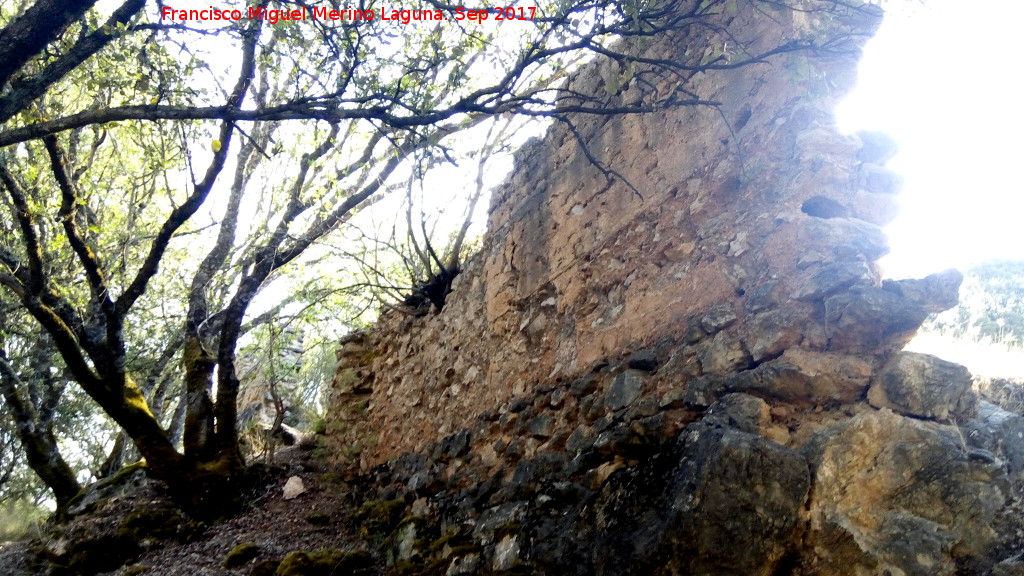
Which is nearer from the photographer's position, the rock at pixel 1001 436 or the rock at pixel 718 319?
Answer: the rock at pixel 1001 436

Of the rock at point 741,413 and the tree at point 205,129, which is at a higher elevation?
the tree at point 205,129

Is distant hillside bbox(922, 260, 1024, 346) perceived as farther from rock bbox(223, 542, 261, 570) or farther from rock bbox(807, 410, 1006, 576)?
rock bbox(223, 542, 261, 570)

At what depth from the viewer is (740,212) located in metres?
2.89

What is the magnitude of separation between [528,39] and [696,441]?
3143mm

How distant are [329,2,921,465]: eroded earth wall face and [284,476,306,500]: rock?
3.31 feet

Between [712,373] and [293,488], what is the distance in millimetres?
3923

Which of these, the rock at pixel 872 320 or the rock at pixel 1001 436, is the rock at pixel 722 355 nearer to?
the rock at pixel 872 320

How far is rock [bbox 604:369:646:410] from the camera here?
2.76 metres

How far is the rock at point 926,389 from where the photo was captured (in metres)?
1.99

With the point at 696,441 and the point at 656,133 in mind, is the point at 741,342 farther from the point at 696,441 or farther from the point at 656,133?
the point at 656,133

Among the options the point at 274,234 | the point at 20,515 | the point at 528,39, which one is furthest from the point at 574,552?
the point at 20,515

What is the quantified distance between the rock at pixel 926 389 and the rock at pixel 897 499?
0.06m

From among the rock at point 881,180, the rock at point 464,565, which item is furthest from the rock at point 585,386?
the rock at point 881,180

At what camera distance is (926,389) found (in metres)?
2.01
